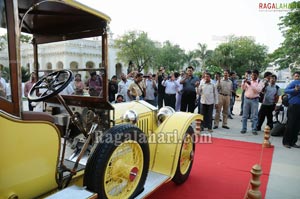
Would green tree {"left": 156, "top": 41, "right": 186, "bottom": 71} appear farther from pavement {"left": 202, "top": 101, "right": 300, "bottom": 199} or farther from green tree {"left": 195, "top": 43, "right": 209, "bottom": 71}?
pavement {"left": 202, "top": 101, "right": 300, "bottom": 199}

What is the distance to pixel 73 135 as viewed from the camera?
114 inches

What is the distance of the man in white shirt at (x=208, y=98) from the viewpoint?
643cm

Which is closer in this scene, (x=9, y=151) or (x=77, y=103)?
(x=9, y=151)

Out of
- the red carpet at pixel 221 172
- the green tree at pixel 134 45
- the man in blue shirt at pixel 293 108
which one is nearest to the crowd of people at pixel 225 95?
the man in blue shirt at pixel 293 108

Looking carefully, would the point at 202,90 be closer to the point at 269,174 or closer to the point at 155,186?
the point at 269,174

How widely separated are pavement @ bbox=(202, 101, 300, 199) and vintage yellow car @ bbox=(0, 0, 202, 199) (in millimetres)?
1280

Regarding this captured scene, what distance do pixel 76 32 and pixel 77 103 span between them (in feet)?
2.71

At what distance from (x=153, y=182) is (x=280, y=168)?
8.59 feet

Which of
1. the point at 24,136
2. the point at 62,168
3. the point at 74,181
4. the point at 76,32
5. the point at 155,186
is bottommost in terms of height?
the point at 155,186

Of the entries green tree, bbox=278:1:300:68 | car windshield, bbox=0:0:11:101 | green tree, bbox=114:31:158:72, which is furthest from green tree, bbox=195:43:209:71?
car windshield, bbox=0:0:11:101

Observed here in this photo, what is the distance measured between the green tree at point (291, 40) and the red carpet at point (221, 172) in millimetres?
13977

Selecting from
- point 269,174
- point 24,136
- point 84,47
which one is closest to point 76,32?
point 84,47

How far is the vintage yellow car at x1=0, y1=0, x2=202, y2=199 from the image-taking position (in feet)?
5.12

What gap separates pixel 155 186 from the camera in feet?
8.48
